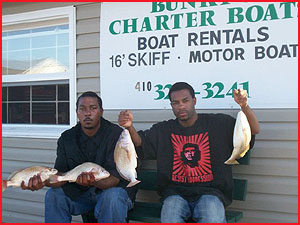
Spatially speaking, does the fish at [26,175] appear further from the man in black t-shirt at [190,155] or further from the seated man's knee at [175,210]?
the seated man's knee at [175,210]

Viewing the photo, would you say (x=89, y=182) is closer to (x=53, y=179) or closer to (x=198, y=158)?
(x=53, y=179)

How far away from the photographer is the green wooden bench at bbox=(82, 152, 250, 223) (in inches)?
128

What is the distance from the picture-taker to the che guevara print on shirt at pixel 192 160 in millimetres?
3209

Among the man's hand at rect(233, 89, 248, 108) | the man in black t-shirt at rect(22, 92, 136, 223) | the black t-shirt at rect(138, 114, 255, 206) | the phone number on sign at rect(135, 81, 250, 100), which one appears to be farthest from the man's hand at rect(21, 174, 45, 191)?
the man's hand at rect(233, 89, 248, 108)

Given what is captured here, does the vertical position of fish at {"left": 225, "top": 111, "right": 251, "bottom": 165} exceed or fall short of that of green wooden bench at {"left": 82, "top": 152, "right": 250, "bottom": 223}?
it exceeds it

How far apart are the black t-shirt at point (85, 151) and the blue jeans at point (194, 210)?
0.46 metres

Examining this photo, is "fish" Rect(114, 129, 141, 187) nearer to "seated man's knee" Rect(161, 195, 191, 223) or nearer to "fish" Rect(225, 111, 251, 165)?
"seated man's knee" Rect(161, 195, 191, 223)

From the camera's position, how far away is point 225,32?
3.62 m

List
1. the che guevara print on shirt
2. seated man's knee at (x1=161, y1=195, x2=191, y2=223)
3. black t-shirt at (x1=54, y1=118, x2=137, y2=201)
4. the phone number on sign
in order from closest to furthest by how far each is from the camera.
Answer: seated man's knee at (x1=161, y1=195, x2=191, y2=223), the che guevara print on shirt, black t-shirt at (x1=54, y1=118, x2=137, y2=201), the phone number on sign

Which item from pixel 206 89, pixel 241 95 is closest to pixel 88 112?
pixel 206 89

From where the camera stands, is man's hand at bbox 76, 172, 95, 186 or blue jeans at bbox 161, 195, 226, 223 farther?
man's hand at bbox 76, 172, 95, 186

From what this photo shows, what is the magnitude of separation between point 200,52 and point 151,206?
149 cm

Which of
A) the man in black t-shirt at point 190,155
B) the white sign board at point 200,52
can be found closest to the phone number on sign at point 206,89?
the white sign board at point 200,52

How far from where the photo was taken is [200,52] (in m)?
3.71
